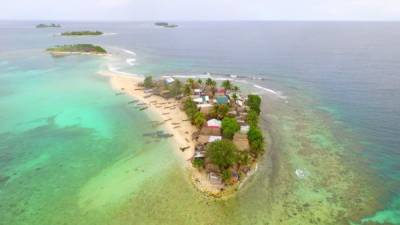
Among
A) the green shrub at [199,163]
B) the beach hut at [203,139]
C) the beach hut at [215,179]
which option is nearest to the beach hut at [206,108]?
the beach hut at [203,139]

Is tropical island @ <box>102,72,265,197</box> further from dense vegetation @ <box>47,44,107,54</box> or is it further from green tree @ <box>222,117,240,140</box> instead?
dense vegetation @ <box>47,44,107,54</box>

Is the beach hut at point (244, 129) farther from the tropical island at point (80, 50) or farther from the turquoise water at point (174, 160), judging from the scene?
the tropical island at point (80, 50)

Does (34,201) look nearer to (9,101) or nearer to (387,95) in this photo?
(9,101)

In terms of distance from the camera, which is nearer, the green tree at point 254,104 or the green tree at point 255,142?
the green tree at point 255,142

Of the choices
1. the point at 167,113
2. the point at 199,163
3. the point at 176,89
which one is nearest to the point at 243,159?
the point at 199,163

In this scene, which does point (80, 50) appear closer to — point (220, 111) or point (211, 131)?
point (220, 111)

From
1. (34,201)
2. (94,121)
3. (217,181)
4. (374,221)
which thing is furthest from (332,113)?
(34,201)

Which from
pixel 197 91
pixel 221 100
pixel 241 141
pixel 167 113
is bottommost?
pixel 167 113
